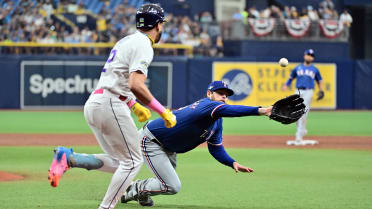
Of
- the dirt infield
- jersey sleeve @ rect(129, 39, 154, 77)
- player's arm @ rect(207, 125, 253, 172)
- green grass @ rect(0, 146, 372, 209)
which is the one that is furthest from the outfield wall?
jersey sleeve @ rect(129, 39, 154, 77)

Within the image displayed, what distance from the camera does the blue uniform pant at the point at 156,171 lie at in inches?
277

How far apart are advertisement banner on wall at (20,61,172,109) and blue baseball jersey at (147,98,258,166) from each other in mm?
18816

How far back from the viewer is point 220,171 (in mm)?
10586

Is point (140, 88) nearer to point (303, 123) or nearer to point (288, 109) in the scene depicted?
point (288, 109)

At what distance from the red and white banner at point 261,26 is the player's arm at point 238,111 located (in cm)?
2423

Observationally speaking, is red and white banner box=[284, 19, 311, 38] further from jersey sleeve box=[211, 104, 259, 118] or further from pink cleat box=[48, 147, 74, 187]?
pink cleat box=[48, 147, 74, 187]

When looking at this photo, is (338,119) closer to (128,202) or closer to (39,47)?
(39,47)

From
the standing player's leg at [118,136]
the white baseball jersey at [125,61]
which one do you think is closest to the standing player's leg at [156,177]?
the standing player's leg at [118,136]

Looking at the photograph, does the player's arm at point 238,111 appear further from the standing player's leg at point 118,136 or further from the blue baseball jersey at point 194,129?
the standing player's leg at point 118,136

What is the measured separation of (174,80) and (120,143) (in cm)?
2065

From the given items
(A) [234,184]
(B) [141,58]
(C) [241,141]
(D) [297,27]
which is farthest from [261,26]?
(B) [141,58]

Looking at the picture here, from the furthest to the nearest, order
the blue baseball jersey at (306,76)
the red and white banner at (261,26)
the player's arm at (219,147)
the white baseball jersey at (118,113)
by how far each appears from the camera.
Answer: the red and white banner at (261,26) < the blue baseball jersey at (306,76) < the player's arm at (219,147) < the white baseball jersey at (118,113)

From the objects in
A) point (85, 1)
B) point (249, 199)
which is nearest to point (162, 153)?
point (249, 199)

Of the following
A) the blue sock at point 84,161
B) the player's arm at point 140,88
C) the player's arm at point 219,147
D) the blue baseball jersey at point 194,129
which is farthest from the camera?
the player's arm at point 219,147
